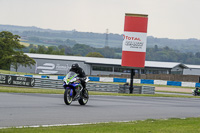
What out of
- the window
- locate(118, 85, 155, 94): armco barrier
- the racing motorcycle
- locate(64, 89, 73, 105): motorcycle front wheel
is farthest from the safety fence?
the window

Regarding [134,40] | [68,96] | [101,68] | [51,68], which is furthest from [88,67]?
[68,96]

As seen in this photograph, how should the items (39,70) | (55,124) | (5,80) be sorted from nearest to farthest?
(55,124), (5,80), (39,70)

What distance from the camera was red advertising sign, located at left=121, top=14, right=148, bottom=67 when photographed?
110 ft

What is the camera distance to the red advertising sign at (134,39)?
33.5 metres

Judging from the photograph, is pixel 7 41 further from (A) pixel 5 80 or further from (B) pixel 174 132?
(B) pixel 174 132

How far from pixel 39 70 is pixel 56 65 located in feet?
11.9

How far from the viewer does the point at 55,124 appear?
9867mm

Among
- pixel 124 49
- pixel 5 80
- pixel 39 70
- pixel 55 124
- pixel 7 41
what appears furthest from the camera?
pixel 39 70

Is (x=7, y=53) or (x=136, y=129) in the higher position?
(x=7, y=53)

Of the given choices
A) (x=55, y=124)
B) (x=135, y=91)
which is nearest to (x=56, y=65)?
(x=135, y=91)

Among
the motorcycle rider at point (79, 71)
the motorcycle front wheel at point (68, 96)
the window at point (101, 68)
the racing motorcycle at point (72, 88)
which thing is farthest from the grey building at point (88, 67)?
the motorcycle front wheel at point (68, 96)

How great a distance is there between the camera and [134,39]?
1351 inches

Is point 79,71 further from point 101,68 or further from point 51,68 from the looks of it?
point 101,68

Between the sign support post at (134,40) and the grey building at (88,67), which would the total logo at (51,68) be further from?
the sign support post at (134,40)
